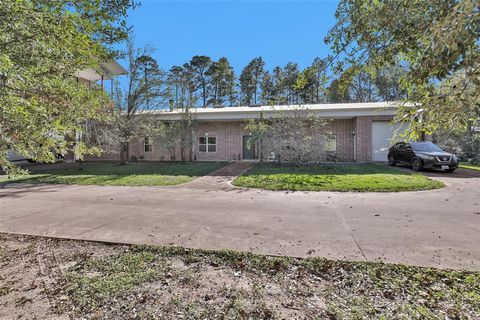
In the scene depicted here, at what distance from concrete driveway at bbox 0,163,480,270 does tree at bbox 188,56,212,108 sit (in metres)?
36.9

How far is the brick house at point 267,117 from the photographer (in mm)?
16922

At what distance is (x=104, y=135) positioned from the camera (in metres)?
14.0

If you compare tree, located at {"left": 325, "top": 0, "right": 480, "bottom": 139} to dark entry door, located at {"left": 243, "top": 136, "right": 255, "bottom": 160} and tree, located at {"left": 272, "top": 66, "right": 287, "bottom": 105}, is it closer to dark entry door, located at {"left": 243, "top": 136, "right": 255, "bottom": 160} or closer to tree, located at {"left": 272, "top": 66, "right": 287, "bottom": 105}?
dark entry door, located at {"left": 243, "top": 136, "right": 255, "bottom": 160}

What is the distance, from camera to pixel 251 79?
143 feet

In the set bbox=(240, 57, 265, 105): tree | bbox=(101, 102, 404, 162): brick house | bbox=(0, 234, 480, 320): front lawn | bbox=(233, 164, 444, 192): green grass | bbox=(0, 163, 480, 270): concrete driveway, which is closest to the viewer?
bbox=(0, 234, 480, 320): front lawn

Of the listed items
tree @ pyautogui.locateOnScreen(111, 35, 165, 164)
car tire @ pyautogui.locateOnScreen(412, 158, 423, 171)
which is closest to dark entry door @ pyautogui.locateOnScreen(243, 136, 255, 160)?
tree @ pyautogui.locateOnScreen(111, 35, 165, 164)

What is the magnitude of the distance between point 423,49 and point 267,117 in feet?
47.0

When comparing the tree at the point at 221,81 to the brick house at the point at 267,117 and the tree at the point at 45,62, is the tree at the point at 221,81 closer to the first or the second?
the brick house at the point at 267,117

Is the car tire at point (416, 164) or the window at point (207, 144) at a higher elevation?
the window at point (207, 144)

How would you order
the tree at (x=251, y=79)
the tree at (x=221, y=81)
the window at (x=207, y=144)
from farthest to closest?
the tree at (x=251, y=79) < the tree at (x=221, y=81) < the window at (x=207, y=144)

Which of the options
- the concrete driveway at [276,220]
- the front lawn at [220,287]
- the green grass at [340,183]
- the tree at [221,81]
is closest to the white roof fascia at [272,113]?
the green grass at [340,183]

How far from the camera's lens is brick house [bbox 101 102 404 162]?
55.5 ft

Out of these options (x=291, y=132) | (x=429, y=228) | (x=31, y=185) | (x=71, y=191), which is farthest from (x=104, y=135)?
(x=429, y=228)

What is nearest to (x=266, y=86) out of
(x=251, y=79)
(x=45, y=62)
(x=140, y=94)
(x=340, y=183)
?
(x=251, y=79)
